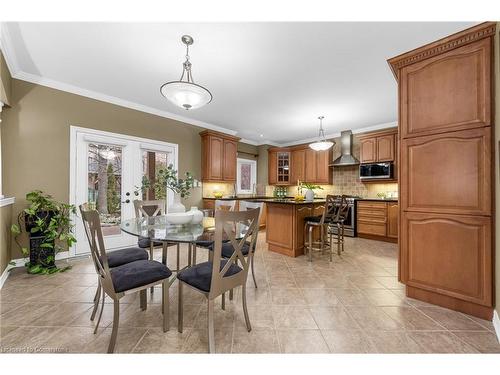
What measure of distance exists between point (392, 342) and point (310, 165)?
16.5 feet

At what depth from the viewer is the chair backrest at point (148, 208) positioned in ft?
9.05

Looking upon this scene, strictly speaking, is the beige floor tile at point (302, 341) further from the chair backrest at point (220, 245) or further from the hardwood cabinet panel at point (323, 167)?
the hardwood cabinet panel at point (323, 167)

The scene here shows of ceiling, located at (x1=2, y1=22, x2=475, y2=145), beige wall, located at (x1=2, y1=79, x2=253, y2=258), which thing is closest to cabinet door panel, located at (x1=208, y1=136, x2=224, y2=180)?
ceiling, located at (x1=2, y1=22, x2=475, y2=145)

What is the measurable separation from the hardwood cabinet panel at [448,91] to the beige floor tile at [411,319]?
5.38 feet

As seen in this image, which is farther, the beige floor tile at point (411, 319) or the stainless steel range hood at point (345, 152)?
the stainless steel range hood at point (345, 152)

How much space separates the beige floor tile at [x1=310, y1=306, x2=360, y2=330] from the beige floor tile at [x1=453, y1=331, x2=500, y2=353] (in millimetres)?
734

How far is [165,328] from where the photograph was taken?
5.24ft

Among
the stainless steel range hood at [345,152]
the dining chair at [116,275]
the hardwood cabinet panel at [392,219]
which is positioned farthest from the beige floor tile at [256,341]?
the stainless steel range hood at [345,152]

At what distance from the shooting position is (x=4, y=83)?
246cm

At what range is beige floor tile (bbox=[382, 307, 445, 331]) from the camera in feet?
5.49
